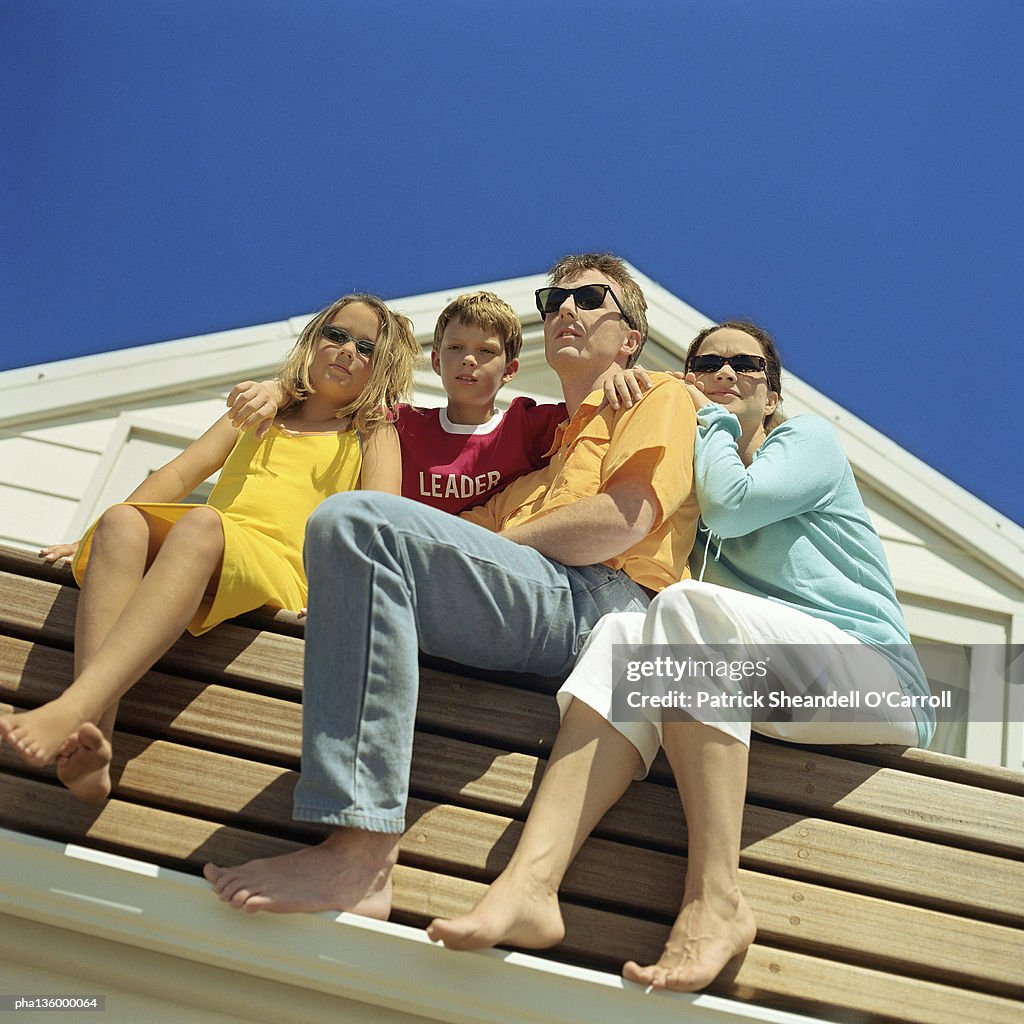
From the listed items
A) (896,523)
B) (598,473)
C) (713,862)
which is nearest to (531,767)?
(713,862)

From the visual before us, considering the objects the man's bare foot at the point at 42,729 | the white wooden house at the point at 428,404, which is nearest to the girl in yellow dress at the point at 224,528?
the man's bare foot at the point at 42,729

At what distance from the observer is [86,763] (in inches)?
79.1

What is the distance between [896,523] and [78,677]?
359 centimetres

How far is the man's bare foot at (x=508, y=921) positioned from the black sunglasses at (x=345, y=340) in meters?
1.73

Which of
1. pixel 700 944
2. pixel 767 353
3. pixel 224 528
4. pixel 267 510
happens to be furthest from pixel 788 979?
pixel 767 353

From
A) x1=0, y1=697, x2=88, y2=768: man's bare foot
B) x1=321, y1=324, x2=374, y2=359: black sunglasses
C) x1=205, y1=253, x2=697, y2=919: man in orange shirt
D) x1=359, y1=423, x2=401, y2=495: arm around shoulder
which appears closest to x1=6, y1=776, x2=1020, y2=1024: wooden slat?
x1=205, y1=253, x2=697, y2=919: man in orange shirt

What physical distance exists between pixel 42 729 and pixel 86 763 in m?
0.13

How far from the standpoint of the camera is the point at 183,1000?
2008mm

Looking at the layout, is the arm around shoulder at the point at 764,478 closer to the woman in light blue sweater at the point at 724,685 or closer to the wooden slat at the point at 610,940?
the woman in light blue sweater at the point at 724,685

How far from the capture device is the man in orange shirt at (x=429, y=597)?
77.5 inches

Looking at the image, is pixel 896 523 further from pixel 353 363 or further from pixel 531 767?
pixel 531 767

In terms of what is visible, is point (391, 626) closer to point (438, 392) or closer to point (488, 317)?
point (488, 317)

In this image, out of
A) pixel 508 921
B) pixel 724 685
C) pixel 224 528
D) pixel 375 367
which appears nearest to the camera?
pixel 508 921

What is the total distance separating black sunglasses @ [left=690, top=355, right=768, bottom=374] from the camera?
119 inches
